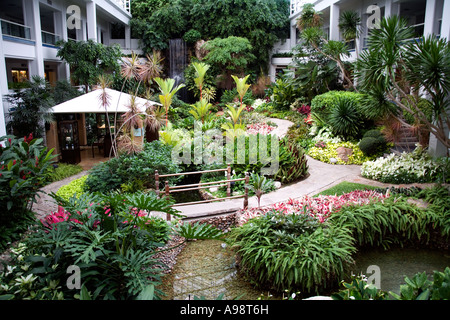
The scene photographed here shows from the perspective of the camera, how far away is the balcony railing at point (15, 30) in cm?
1182

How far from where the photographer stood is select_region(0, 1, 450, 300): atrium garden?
165 inches

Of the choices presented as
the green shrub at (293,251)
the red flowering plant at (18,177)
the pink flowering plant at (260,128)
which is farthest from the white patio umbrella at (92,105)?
the green shrub at (293,251)

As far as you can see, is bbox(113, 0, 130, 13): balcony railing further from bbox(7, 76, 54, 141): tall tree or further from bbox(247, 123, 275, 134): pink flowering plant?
bbox(7, 76, 54, 141): tall tree

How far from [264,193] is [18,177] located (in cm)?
525

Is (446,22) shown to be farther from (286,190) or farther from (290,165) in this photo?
(286,190)

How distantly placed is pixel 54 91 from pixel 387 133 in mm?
10654

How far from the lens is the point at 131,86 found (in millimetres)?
18344

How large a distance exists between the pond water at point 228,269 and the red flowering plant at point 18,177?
2.67 m

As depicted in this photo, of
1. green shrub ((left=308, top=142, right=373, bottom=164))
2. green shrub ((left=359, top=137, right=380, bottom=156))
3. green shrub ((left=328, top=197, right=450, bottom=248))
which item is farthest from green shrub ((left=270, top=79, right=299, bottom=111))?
green shrub ((left=328, top=197, right=450, bottom=248))

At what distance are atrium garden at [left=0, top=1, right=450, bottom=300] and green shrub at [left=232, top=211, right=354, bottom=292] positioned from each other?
0.08ft

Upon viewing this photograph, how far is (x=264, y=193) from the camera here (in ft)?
28.8

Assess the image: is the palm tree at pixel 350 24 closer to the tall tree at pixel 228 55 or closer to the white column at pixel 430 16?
the white column at pixel 430 16
